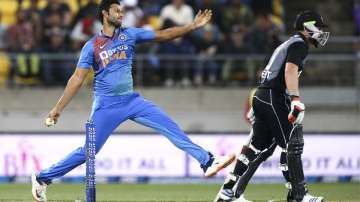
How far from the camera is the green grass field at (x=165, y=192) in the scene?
13.4m

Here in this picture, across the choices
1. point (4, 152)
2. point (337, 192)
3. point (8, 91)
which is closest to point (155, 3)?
point (8, 91)

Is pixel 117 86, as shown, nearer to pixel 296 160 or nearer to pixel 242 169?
pixel 242 169

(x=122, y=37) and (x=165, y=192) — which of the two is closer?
(x=122, y=37)

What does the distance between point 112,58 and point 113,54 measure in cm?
5

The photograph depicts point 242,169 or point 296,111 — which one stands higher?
point 296,111

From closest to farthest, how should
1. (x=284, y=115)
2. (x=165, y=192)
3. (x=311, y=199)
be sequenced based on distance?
(x=311, y=199)
(x=284, y=115)
(x=165, y=192)

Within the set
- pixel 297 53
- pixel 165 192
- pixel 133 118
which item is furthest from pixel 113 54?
pixel 165 192

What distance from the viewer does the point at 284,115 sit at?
38.1 ft

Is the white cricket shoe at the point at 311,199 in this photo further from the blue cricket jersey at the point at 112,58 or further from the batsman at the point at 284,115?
the blue cricket jersey at the point at 112,58

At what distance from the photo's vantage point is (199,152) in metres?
11.3

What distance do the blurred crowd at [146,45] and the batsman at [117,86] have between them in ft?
28.9

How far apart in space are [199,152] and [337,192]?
435 cm

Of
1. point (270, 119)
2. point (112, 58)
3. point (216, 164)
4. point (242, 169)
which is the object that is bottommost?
point (242, 169)

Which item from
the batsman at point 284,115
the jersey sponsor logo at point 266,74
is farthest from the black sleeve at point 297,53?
the jersey sponsor logo at point 266,74
